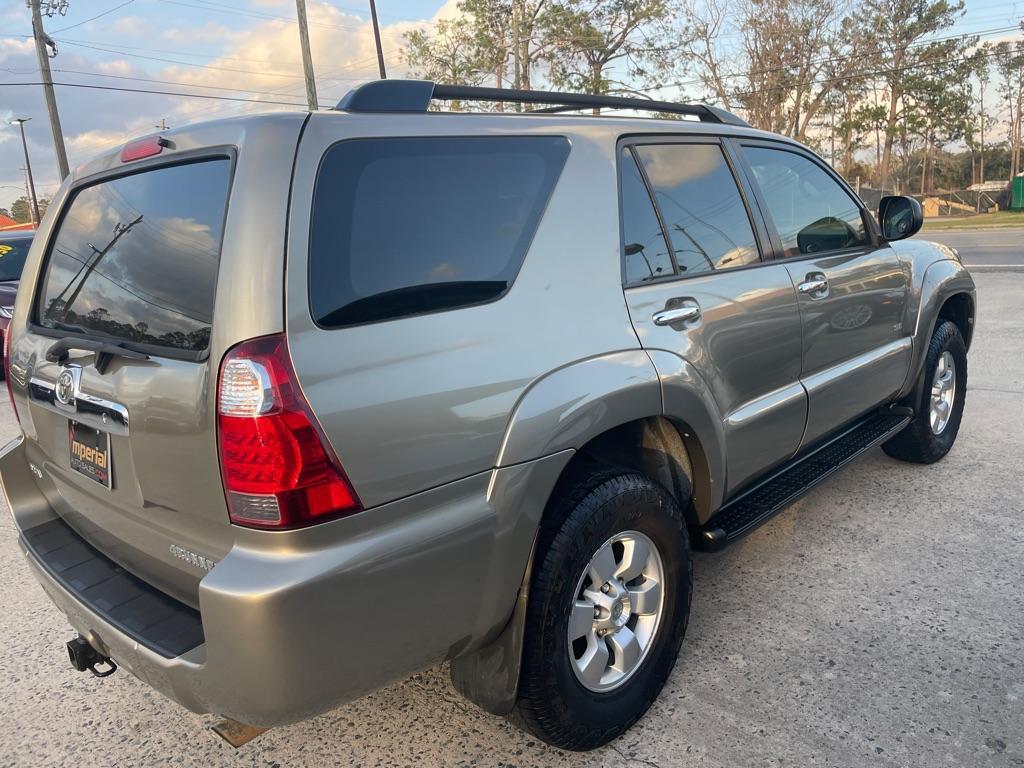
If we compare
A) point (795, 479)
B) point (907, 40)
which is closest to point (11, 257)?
point (795, 479)

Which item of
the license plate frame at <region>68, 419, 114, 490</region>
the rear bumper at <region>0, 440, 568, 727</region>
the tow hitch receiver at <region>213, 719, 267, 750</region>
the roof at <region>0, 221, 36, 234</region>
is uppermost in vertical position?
the roof at <region>0, 221, 36, 234</region>

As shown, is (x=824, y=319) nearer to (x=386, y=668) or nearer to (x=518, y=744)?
(x=518, y=744)

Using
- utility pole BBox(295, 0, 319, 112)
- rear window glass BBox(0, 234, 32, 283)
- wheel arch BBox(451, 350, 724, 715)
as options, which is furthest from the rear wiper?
utility pole BBox(295, 0, 319, 112)

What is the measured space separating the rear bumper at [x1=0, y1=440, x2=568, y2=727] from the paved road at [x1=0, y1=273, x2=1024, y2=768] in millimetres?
107

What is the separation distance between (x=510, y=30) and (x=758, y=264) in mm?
36109

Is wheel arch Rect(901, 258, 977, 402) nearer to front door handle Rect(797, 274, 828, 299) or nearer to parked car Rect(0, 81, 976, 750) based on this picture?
front door handle Rect(797, 274, 828, 299)

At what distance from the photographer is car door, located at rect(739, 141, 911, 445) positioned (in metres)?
3.15

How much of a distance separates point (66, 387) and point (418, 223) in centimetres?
107

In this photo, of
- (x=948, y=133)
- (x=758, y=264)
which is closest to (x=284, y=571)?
(x=758, y=264)

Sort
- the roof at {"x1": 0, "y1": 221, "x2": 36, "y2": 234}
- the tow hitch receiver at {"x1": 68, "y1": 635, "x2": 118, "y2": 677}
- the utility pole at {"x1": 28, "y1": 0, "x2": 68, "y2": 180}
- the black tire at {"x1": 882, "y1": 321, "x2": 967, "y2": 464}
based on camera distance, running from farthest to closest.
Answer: the utility pole at {"x1": 28, "y1": 0, "x2": 68, "y2": 180}, the roof at {"x1": 0, "y1": 221, "x2": 36, "y2": 234}, the black tire at {"x1": 882, "y1": 321, "x2": 967, "y2": 464}, the tow hitch receiver at {"x1": 68, "y1": 635, "x2": 118, "y2": 677}

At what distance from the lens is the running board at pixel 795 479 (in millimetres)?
2732

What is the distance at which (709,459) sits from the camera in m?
2.59

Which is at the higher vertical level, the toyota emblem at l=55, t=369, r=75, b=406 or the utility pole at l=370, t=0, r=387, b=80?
the utility pole at l=370, t=0, r=387, b=80

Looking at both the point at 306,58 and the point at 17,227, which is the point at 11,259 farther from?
the point at 17,227
